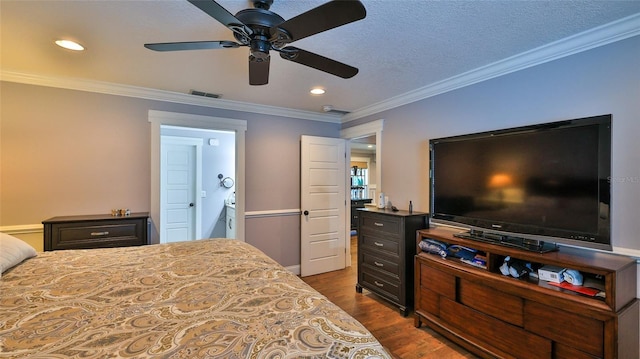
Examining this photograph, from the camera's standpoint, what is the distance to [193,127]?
3.38 m

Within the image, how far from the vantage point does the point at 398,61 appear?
234cm

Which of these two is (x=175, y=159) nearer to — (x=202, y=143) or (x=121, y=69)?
(x=202, y=143)

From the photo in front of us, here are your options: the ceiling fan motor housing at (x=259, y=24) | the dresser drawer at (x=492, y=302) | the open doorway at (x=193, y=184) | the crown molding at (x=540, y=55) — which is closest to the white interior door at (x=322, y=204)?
the crown molding at (x=540, y=55)

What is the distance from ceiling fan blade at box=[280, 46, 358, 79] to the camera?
160 centimetres

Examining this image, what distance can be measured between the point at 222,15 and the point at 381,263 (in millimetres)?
2712

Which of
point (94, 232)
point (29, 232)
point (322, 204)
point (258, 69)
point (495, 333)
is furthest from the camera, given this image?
point (322, 204)

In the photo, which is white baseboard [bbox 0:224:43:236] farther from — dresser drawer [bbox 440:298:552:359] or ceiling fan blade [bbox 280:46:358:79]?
dresser drawer [bbox 440:298:552:359]

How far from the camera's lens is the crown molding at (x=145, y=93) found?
2664 mm

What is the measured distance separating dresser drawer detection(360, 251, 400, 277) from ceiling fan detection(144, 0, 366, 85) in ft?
6.58

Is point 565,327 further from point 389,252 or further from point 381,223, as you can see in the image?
point 381,223

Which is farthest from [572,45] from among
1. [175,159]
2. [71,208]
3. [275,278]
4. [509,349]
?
[175,159]

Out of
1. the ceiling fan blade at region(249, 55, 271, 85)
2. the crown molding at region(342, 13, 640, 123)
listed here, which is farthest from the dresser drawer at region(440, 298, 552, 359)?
the ceiling fan blade at region(249, 55, 271, 85)

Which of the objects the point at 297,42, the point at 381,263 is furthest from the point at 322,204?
the point at 297,42

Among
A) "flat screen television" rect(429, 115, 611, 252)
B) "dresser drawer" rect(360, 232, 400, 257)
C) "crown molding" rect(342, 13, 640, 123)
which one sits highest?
"crown molding" rect(342, 13, 640, 123)
